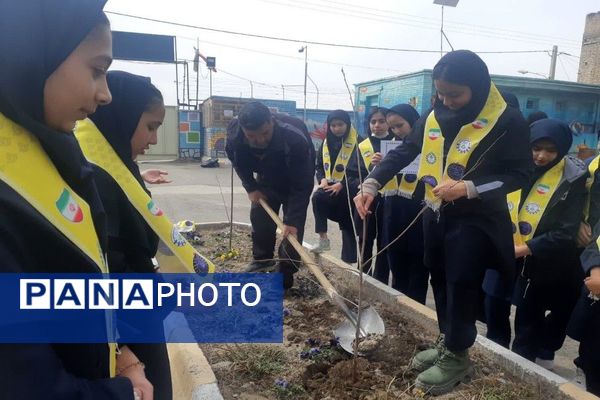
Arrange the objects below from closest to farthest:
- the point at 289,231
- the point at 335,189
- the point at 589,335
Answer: the point at 589,335 → the point at 289,231 → the point at 335,189

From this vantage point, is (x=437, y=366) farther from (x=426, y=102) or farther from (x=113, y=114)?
(x=426, y=102)

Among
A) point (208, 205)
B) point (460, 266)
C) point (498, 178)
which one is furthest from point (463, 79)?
point (208, 205)

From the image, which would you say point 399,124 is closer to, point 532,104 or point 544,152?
point 544,152

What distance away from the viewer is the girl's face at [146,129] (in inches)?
64.8

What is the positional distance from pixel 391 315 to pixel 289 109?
2014 cm

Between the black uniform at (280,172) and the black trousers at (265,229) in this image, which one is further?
the black trousers at (265,229)

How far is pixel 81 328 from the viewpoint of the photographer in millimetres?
917

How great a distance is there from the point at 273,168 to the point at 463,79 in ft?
7.24

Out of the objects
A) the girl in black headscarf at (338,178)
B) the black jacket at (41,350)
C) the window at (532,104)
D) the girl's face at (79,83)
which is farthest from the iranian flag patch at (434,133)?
the window at (532,104)

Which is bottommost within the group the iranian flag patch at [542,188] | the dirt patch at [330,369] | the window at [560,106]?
the dirt patch at [330,369]

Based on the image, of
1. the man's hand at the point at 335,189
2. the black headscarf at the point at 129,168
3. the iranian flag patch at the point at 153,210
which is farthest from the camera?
the man's hand at the point at 335,189

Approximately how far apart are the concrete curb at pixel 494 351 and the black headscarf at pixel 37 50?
231 centimetres

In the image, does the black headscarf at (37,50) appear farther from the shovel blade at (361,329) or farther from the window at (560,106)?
the window at (560,106)

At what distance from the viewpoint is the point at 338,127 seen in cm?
513
